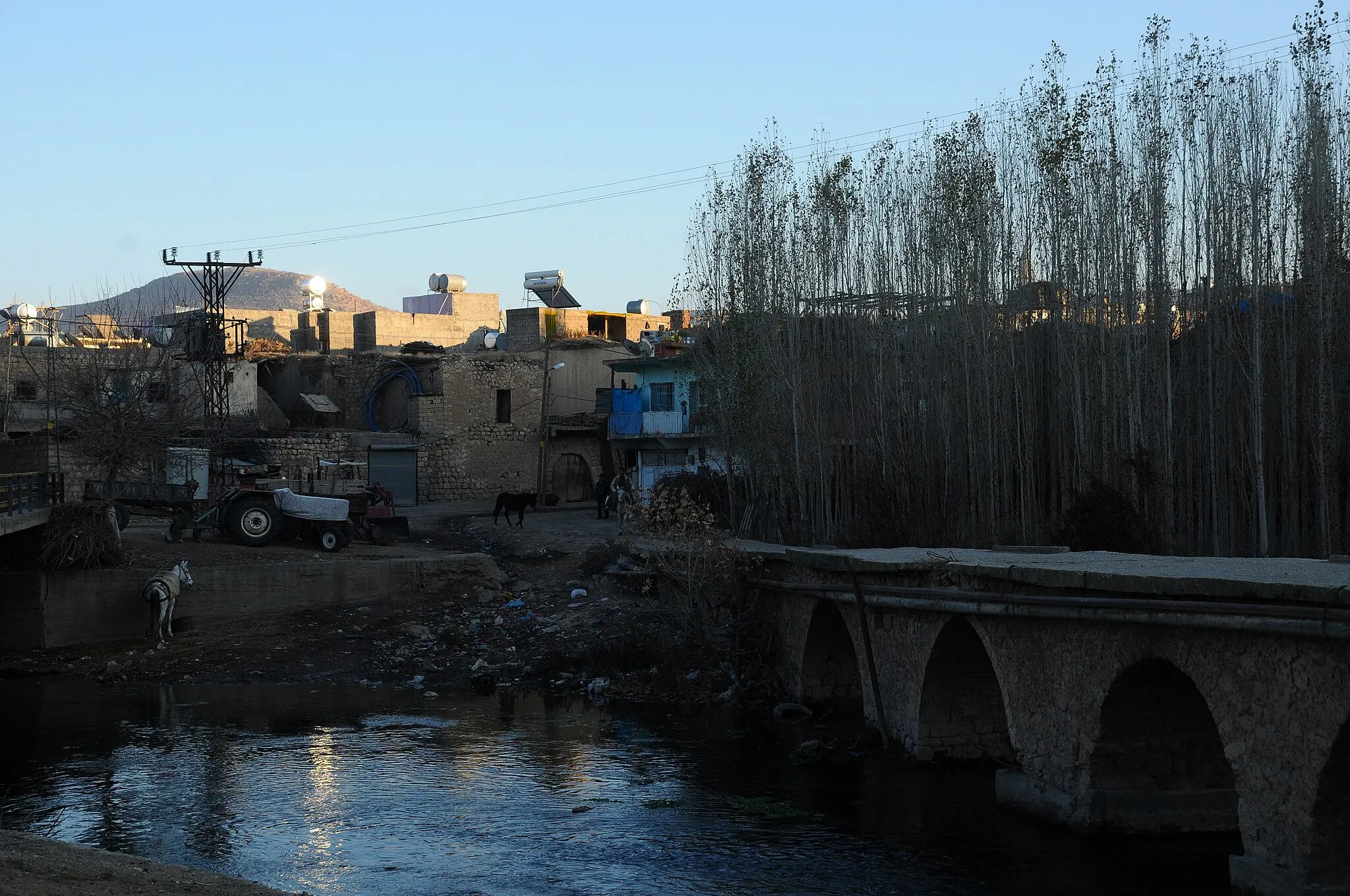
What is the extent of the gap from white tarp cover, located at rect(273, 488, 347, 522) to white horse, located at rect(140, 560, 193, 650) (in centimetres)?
337

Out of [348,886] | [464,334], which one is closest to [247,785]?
[348,886]

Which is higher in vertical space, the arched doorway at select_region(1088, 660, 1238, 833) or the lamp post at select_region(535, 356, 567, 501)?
the lamp post at select_region(535, 356, 567, 501)

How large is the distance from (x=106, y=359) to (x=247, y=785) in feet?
68.8

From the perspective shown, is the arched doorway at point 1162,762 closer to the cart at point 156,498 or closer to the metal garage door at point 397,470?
the cart at point 156,498

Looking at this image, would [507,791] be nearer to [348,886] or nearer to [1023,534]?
[348,886]

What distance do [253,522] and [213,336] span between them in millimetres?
11056

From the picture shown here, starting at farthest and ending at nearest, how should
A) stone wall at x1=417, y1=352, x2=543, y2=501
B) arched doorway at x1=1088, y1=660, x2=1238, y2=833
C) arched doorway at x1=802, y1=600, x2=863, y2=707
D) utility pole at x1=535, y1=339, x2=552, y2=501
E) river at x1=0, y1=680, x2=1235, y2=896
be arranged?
stone wall at x1=417, y1=352, x2=543, y2=501 → utility pole at x1=535, y1=339, x2=552, y2=501 → arched doorway at x1=802, y1=600, x2=863, y2=707 → arched doorway at x1=1088, y1=660, x2=1238, y2=833 → river at x1=0, y1=680, x2=1235, y2=896

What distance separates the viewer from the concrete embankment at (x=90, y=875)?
28.4ft

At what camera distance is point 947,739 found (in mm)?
15680

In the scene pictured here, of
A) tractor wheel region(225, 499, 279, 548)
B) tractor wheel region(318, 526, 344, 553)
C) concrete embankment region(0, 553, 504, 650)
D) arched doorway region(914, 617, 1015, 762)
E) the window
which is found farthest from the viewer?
the window

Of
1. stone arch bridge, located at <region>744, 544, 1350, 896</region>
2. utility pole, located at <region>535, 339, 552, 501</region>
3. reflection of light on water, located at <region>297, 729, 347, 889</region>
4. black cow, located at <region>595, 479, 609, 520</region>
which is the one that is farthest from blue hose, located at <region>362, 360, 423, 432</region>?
stone arch bridge, located at <region>744, 544, 1350, 896</region>

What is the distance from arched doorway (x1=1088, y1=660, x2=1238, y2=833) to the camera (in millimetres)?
11742

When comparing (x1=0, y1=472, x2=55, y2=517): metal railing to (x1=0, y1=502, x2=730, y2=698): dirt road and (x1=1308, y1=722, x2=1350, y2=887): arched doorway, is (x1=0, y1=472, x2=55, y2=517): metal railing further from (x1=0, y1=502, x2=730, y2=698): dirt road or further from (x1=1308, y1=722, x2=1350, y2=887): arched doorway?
(x1=1308, y1=722, x2=1350, y2=887): arched doorway

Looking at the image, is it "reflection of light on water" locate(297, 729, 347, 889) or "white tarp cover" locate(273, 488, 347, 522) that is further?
"white tarp cover" locate(273, 488, 347, 522)
